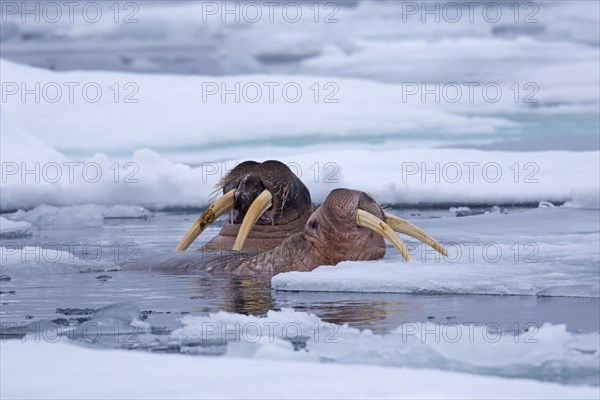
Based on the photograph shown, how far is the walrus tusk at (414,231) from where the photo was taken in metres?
10.2


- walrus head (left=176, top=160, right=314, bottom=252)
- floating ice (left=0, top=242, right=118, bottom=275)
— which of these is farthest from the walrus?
floating ice (left=0, top=242, right=118, bottom=275)

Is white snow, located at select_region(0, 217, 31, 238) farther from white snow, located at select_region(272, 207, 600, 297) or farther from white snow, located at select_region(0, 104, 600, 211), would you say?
white snow, located at select_region(272, 207, 600, 297)

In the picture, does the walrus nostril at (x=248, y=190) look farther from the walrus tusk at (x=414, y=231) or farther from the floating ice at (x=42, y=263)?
the walrus tusk at (x=414, y=231)

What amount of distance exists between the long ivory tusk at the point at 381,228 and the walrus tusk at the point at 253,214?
1133 mm

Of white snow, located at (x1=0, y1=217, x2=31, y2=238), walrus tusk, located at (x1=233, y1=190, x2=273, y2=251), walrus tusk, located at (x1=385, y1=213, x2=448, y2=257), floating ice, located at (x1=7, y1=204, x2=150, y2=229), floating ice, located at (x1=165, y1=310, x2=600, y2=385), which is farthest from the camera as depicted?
floating ice, located at (x1=7, y1=204, x2=150, y2=229)

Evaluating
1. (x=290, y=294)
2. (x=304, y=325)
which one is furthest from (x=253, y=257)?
(x=304, y=325)

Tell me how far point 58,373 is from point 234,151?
18.3 m

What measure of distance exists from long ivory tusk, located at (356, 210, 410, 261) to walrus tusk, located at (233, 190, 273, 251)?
1133 mm

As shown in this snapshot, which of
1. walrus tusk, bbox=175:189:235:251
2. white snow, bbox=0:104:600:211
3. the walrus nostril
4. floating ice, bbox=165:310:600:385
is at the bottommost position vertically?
floating ice, bbox=165:310:600:385

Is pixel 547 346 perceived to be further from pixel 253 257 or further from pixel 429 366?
pixel 253 257

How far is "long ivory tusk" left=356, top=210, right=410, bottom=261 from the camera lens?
32.3 feet

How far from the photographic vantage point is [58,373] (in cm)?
653

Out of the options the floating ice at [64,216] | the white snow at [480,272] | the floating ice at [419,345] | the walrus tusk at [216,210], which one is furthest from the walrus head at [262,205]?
the floating ice at [64,216]

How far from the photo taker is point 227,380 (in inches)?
249
